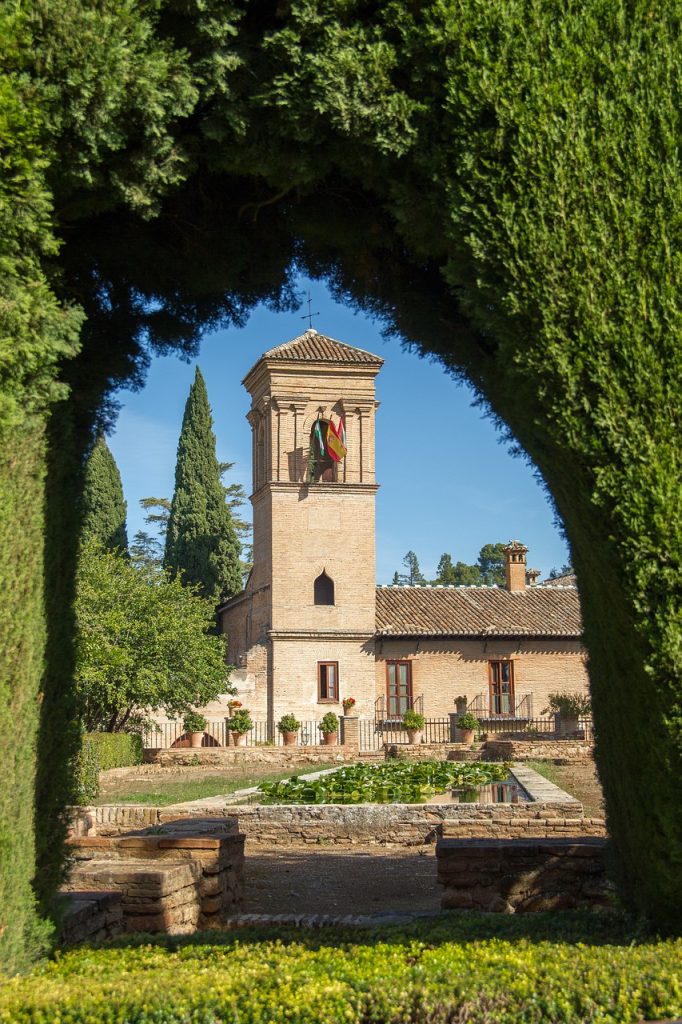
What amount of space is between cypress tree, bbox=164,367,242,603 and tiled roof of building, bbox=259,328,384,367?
747cm

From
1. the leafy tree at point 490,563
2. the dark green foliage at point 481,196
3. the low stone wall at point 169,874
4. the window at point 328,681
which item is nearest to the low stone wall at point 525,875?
the low stone wall at point 169,874

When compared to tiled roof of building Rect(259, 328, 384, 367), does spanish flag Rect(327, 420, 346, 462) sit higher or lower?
lower

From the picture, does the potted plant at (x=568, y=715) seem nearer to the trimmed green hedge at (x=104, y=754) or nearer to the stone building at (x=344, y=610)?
the stone building at (x=344, y=610)

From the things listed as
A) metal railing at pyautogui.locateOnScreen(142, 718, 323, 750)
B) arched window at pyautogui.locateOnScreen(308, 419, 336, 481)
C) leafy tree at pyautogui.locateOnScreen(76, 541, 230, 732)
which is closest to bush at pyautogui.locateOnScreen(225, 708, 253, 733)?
metal railing at pyautogui.locateOnScreen(142, 718, 323, 750)

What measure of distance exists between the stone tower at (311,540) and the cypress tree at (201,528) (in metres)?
3.46

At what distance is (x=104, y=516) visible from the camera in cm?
3938

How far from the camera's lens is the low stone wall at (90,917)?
570cm

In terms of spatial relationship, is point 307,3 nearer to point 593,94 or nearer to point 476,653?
point 593,94

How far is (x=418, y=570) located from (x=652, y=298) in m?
113

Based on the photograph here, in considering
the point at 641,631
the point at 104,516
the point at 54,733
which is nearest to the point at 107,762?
the point at 104,516

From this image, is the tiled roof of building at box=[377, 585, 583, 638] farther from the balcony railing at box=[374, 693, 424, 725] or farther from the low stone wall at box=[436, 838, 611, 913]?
the low stone wall at box=[436, 838, 611, 913]

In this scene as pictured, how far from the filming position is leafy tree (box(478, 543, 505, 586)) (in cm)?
9288

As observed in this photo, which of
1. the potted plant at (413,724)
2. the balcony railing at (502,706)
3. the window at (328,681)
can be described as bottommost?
the potted plant at (413,724)

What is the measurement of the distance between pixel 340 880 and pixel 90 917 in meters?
4.77
